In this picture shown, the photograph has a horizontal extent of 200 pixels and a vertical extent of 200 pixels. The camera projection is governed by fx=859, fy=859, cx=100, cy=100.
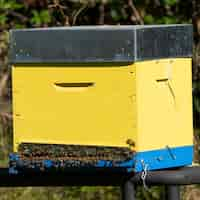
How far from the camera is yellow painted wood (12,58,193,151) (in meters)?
3.36

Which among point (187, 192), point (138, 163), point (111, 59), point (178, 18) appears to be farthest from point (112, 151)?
point (178, 18)

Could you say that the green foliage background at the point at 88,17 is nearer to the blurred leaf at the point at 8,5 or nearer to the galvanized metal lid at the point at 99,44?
the blurred leaf at the point at 8,5

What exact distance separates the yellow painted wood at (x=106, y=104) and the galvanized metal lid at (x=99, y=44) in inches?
1.5

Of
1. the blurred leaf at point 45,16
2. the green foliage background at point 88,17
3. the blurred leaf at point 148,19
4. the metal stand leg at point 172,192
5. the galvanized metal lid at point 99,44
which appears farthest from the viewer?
the blurred leaf at point 45,16

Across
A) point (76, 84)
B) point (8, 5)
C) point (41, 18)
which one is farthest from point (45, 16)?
point (76, 84)

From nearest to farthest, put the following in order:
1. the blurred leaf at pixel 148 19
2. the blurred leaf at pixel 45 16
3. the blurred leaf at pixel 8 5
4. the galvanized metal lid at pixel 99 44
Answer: the galvanized metal lid at pixel 99 44, the blurred leaf at pixel 148 19, the blurred leaf at pixel 8 5, the blurred leaf at pixel 45 16

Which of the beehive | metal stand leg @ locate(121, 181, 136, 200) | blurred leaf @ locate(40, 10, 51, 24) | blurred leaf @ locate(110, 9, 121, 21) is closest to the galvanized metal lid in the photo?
the beehive

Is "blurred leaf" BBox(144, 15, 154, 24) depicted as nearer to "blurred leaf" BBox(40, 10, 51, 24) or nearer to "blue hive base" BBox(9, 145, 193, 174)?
"blurred leaf" BBox(40, 10, 51, 24)

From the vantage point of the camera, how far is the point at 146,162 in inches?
134

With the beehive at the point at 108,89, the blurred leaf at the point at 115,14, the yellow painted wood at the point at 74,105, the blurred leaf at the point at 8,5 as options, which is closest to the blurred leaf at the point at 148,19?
the blurred leaf at the point at 115,14

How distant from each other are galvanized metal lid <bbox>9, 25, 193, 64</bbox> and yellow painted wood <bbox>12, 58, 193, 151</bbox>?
0.04 m

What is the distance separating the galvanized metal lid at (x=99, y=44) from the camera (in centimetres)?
336

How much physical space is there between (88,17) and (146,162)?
4626mm

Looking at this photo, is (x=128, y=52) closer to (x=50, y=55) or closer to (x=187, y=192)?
(x=50, y=55)
